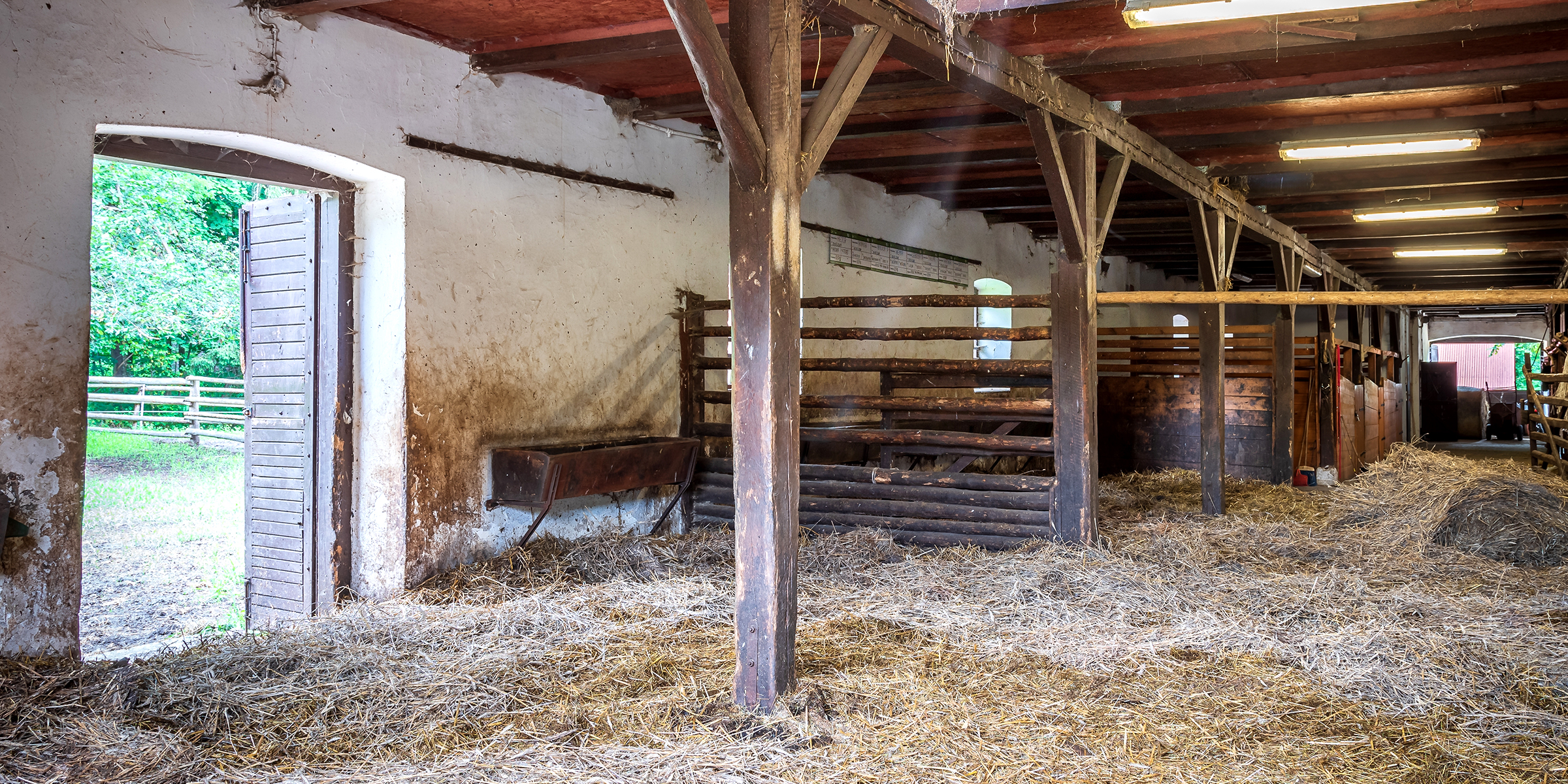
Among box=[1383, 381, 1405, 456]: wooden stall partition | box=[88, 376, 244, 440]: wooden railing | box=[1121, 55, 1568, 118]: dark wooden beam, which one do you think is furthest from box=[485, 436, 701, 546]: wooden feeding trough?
box=[1383, 381, 1405, 456]: wooden stall partition

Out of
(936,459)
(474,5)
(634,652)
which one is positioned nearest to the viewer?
(634,652)

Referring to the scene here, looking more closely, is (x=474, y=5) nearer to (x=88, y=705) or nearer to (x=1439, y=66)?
(x=88, y=705)

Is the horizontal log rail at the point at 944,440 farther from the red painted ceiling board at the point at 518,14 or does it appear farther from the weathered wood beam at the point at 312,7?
the weathered wood beam at the point at 312,7

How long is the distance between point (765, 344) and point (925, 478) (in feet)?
10.1

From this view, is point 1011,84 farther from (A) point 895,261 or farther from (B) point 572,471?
(A) point 895,261

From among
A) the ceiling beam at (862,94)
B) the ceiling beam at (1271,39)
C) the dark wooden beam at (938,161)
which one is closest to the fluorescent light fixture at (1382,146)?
the ceiling beam at (1271,39)

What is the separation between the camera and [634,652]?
3.73 metres

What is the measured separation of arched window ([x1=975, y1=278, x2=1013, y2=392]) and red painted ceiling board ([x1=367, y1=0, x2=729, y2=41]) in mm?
6615

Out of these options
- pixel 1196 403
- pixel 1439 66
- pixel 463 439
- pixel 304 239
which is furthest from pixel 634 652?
pixel 1196 403

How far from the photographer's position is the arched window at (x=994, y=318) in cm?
1090

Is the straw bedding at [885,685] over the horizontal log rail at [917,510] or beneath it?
beneath

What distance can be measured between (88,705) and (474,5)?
3.16 metres

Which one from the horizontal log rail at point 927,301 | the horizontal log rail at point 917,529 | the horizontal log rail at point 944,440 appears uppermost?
the horizontal log rail at point 927,301

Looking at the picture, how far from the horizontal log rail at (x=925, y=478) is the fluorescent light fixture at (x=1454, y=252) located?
8551mm
